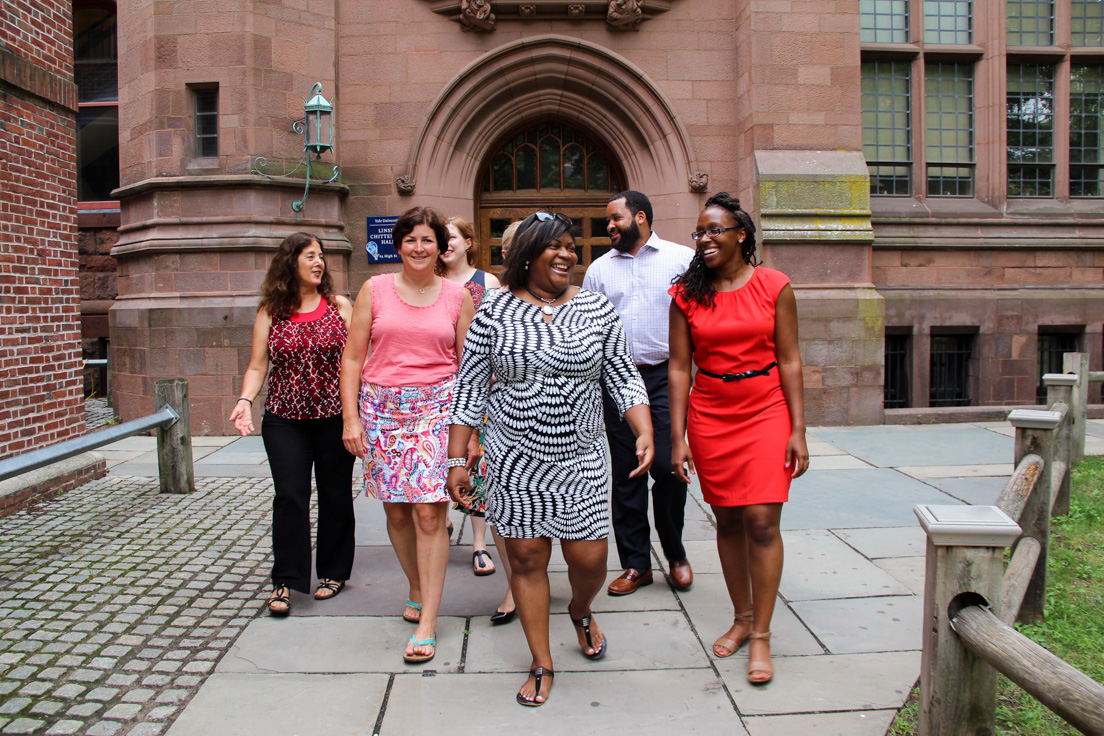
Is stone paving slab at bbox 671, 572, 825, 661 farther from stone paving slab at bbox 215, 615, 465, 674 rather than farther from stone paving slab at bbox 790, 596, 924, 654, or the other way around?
stone paving slab at bbox 215, 615, 465, 674

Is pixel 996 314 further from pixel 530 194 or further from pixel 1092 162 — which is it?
pixel 530 194

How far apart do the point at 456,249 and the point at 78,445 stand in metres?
2.64

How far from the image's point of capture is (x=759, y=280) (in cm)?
329

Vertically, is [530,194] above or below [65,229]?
above

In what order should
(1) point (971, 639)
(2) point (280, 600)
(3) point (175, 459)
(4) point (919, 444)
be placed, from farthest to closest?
(4) point (919, 444), (3) point (175, 459), (2) point (280, 600), (1) point (971, 639)

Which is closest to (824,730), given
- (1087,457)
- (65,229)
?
(1087,457)

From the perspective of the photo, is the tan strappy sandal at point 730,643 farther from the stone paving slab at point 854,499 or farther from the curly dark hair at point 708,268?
the stone paving slab at point 854,499

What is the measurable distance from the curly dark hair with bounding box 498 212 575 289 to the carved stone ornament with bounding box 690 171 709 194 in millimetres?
6607

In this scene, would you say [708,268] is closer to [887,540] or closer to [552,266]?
[552,266]

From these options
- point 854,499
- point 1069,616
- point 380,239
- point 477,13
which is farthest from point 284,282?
point 477,13

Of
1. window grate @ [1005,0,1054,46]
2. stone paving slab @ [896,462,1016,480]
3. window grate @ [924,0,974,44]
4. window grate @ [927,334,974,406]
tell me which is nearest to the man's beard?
stone paving slab @ [896,462,1016,480]

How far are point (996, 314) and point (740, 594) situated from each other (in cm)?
796

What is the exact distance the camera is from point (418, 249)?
3684 mm

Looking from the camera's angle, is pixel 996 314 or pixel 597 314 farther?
pixel 996 314
